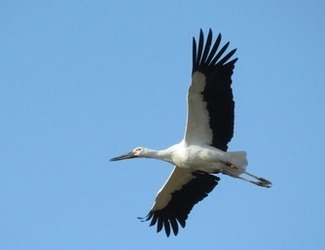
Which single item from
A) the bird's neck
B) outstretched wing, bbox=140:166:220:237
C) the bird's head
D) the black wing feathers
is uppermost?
the black wing feathers

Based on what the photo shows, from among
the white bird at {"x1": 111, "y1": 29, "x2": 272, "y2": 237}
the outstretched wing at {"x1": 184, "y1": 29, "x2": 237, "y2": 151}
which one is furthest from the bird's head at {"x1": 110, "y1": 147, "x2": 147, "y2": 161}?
the outstretched wing at {"x1": 184, "y1": 29, "x2": 237, "y2": 151}

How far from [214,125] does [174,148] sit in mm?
961

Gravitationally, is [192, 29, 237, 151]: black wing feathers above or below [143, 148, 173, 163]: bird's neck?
above

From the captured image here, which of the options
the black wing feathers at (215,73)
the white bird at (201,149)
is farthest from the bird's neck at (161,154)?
the black wing feathers at (215,73)

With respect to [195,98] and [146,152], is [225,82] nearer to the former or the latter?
[195,98]

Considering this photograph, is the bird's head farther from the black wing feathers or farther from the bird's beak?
the black wing feathers

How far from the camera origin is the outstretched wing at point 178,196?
16.1 metres

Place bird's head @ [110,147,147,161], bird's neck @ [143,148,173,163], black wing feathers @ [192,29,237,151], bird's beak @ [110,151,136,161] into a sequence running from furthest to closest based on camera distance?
1. bird's beak @ [110,151,136,161]
2. bird's head @ [110,147,147,161]
3. bird's neck @ [143,148,173,163]
4. black wing feathers @ [192,29,237,151]

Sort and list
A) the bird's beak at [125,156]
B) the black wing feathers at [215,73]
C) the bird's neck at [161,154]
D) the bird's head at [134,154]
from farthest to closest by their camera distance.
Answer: the bird's beak at [125,156] < the bird's head at [134,154] < the bird's neck at [161,154] < the black wing feathers at [215,73]

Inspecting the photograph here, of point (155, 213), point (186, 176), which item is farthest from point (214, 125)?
point (155, 213)

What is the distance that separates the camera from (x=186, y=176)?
637 inches

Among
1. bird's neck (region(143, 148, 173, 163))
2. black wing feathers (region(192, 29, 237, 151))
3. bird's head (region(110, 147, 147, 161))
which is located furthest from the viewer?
bird's head (region(110, 147, 147, 161))

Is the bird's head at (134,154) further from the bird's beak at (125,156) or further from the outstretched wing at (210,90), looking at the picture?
the outstretched wing at (210,90)

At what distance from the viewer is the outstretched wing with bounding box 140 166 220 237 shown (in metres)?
16.1
